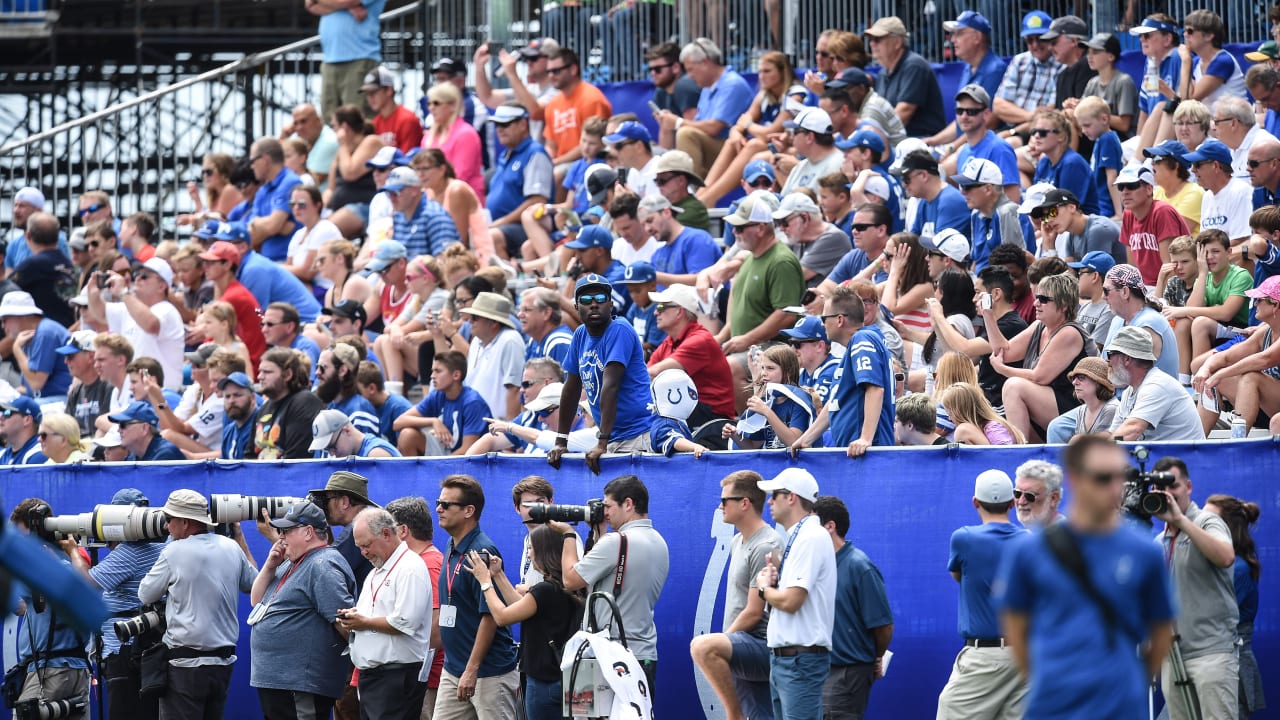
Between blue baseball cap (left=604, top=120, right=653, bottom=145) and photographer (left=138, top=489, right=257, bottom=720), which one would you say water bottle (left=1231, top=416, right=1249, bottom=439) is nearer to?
photographer (left=138, top=489, right=257, bottom=720)

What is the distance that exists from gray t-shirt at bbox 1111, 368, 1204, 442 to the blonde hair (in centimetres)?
71

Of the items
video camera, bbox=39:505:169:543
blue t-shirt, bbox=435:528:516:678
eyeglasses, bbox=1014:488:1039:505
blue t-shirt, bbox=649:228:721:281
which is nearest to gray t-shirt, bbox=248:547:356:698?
blue t-shirt, bbox=435:528:516:678

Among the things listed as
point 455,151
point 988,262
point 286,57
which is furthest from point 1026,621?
point 286,57

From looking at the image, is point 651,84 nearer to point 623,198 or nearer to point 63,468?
point 623,198

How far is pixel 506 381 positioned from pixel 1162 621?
299 inches

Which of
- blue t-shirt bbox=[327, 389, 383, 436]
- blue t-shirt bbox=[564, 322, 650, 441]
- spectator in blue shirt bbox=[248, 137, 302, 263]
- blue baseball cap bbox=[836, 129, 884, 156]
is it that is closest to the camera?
blue t-shirt bbox=[564, 322, 650, 441]

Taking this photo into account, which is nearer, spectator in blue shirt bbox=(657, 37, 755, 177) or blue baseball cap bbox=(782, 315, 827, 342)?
blue baseball cap bbox=(782, 315, 827, 342)

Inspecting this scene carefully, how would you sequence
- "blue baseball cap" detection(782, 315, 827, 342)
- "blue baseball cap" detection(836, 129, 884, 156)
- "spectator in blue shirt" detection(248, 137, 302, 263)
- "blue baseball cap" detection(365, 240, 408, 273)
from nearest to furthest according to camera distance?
"blue baseball cap" detection(782, 315, 827, 342) → "blue baseball cap" detection(836, 129, 884, 156) → "blue baseball cap" detection(365, 240, 408, 273) → "spectator in blue shirt" detection(248, 137, 302, 263)

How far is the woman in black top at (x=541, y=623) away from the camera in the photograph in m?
9.48

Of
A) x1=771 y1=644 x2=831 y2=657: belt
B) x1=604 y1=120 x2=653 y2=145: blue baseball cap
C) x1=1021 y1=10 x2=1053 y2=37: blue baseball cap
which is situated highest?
x1=1021 y1=10 x2=1053 y2=37: blue baseball cap

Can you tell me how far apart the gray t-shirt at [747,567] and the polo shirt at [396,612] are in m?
1.68

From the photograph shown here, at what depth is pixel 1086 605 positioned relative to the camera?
17.3 ft

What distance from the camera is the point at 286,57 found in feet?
71.8

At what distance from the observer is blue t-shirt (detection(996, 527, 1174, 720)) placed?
5.23 m
